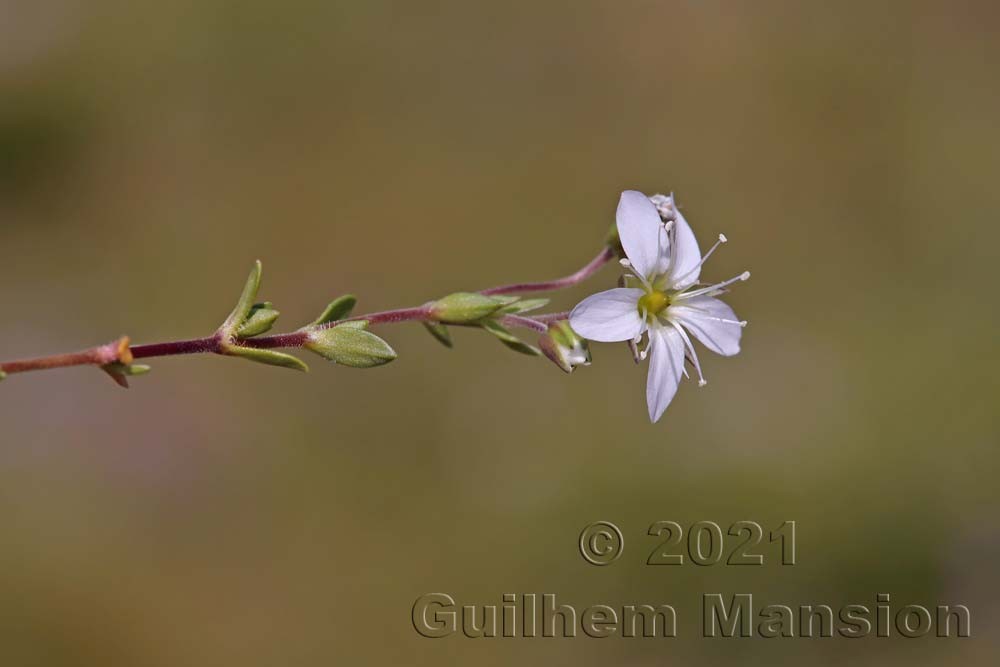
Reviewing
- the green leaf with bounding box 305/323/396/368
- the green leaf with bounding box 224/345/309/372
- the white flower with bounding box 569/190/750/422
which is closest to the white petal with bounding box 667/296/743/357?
the white flower with bounding box 569/190/750/422

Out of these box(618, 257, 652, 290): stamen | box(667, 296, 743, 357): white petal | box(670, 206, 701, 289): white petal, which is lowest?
box(667, 296, 743, 357): white petal

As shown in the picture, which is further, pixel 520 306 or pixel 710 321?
pixel 710 321

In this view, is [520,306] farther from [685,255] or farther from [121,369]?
[121,369]

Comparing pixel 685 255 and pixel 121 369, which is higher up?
pixel 685 255

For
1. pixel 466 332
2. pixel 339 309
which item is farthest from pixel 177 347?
pixel 466 332

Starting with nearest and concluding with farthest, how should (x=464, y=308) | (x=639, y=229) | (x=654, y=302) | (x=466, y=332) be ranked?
(x=464, y=308), (x=639, y=229), (x=654, y=302), (x=466, y=332)

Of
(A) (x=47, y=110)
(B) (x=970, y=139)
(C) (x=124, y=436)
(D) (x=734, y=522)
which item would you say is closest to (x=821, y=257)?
(B) (x=970, y=139)

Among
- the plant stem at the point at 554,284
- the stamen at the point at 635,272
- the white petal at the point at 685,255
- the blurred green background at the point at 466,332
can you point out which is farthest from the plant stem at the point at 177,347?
the blurred green background at the point at 466,332

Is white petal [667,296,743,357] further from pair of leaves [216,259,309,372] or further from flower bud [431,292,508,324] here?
pair of leaves [216,259,309,372]
